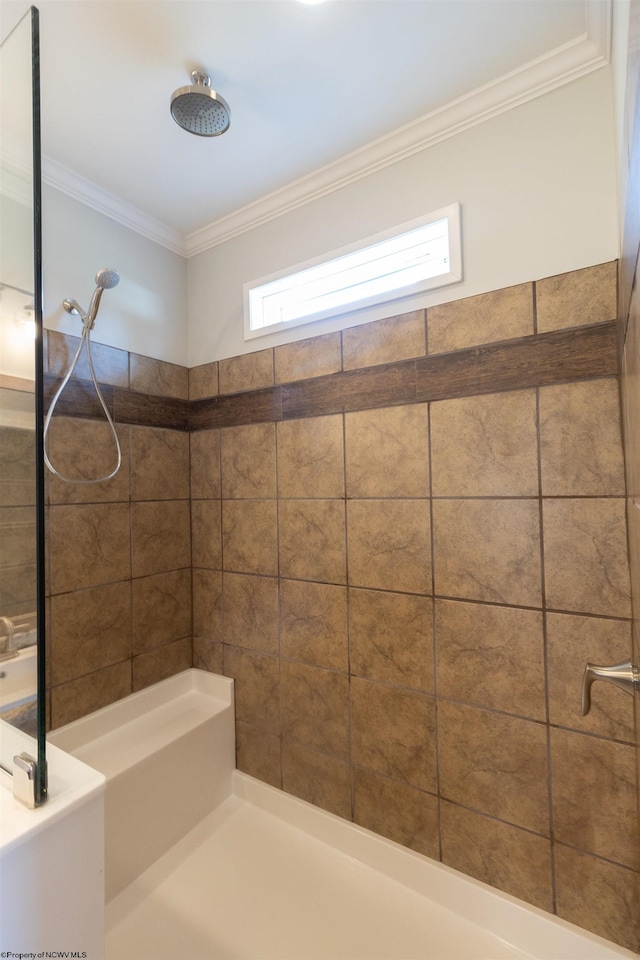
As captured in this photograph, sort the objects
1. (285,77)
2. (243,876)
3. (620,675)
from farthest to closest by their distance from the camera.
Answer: (243,876), (285,77), (620,675)

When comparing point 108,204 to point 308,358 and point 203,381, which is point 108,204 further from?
point 308,358

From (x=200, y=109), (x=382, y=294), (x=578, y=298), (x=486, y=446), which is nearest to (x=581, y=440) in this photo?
(x=486, y=446)

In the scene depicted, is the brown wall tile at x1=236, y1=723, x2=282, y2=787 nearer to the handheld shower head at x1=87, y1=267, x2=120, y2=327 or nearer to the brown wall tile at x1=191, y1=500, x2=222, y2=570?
the brown wall tile at x1=191, y1=500, x2=222, y2=570

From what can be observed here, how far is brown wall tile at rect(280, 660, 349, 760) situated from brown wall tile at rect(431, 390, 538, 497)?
832 mm

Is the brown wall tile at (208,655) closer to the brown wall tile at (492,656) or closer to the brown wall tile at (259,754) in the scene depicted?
the brown wall tile at (259,754)

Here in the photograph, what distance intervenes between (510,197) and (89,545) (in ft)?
6.14

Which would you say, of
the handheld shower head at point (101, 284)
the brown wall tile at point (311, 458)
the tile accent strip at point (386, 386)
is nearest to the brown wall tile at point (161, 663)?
the brown wall tile at point (311, 458)

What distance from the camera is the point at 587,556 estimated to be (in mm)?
1191

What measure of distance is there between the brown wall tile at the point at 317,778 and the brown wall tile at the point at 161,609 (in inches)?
26.9

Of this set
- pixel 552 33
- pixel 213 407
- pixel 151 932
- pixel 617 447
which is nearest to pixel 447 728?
pixel 617 447

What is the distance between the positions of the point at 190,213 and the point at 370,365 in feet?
3.66

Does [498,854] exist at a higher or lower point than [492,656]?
lower

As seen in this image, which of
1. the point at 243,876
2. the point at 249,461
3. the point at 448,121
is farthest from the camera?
the point at 249,461

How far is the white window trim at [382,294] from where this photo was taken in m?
1.40
